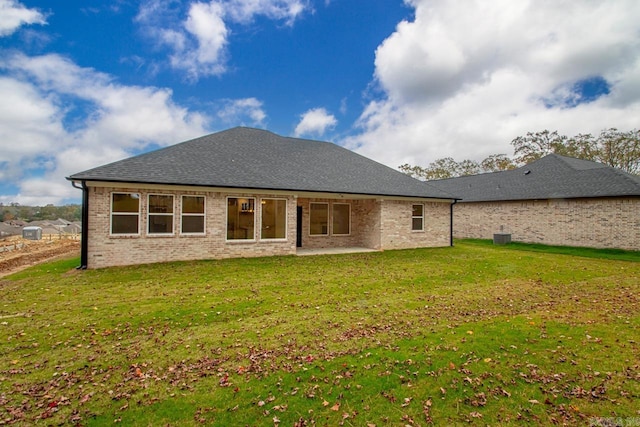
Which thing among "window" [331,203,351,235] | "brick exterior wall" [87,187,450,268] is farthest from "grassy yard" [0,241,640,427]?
"window" [331,203,351,235]

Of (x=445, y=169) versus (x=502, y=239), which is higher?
(x=445, y=169)

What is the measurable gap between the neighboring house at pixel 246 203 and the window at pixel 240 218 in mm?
41

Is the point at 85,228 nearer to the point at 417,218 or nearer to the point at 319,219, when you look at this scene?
the point at 319,219

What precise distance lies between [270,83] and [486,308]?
18.5 m

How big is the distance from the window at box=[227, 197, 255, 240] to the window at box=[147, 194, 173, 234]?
2151 mm

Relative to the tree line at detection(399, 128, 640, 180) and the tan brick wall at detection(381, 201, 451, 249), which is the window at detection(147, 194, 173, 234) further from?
the tree line at detection(399, 128, 640, 180)

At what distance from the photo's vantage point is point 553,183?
18.8 meters

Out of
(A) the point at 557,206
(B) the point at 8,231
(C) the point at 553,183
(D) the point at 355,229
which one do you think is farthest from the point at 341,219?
(B) the point at 8,231

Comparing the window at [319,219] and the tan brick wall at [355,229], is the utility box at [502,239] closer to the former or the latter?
the tan brick wall at [355,229]

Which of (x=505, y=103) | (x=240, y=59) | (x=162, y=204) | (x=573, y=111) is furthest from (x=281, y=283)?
(x=573, y=111)

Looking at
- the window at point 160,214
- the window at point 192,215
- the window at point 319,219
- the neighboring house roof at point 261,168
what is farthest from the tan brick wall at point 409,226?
the window at point 160,214

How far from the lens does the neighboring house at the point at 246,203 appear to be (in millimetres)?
10328

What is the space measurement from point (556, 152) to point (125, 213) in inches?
1694

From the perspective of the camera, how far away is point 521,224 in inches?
752
